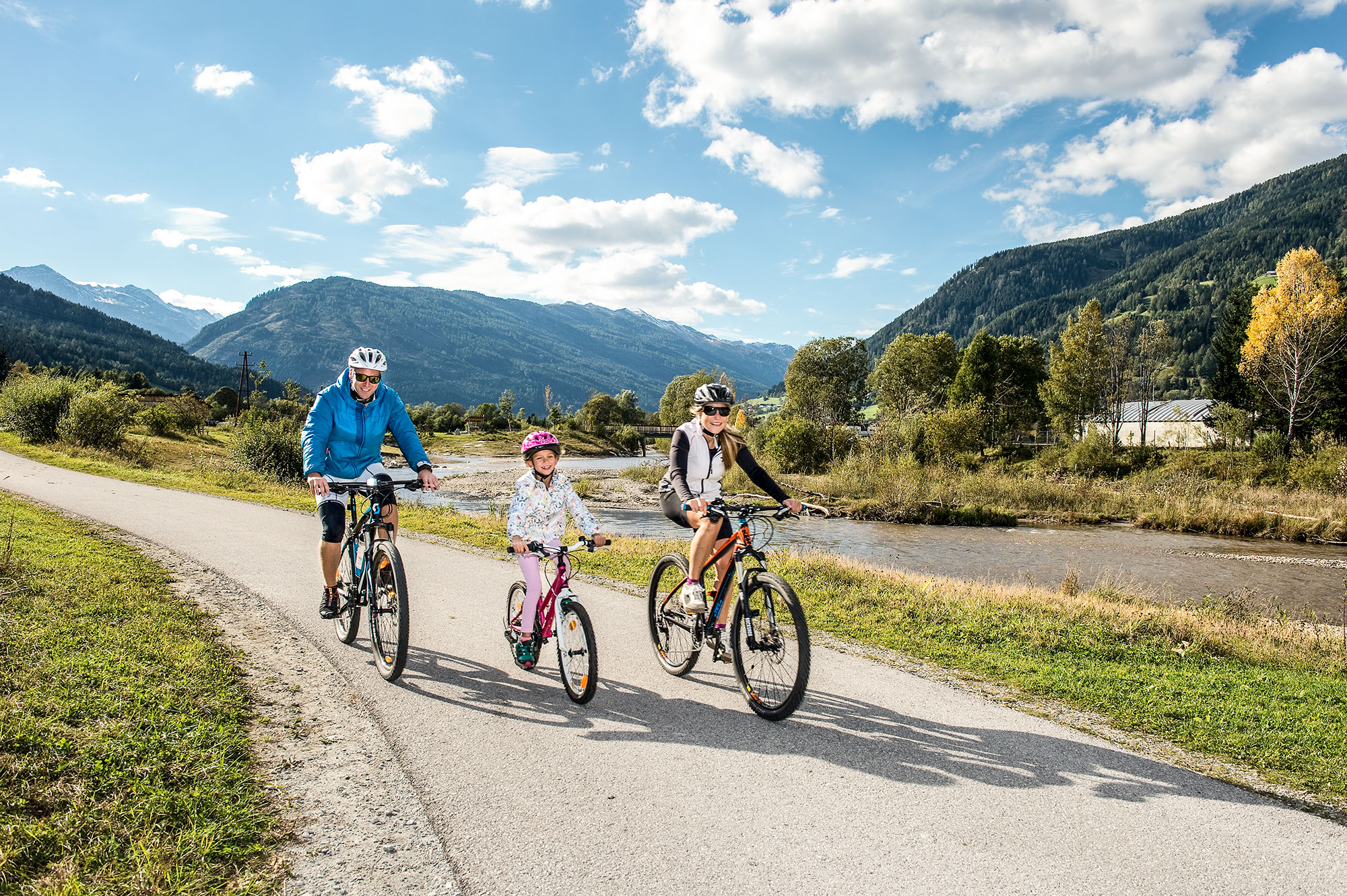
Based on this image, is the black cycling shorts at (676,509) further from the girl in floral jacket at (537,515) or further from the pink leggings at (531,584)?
the pink leggings at (531,584)

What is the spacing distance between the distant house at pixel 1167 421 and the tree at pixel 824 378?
78.0 ft

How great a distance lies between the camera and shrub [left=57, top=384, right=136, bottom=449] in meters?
31.7

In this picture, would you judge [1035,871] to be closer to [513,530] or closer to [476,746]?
[476,746]

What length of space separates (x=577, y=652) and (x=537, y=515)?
106 centimetres

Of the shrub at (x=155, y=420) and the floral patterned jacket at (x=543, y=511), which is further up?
the shrub at (x=155, y=420)

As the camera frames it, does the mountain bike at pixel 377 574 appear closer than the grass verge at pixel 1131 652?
No

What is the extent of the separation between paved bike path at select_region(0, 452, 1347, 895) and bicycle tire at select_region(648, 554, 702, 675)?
0.18 metres

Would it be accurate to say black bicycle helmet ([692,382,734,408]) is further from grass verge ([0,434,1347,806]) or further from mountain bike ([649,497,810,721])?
grass verge ([0,434,1347,806])

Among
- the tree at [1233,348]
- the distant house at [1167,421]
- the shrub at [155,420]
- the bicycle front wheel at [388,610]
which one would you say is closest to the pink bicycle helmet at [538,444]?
the bicycle front wheel at [388,610]

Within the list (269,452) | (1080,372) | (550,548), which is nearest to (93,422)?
(269,452)

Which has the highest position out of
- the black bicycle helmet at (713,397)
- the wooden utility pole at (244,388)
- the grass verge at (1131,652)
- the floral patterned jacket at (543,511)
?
the wooden utility pole at (244,388)

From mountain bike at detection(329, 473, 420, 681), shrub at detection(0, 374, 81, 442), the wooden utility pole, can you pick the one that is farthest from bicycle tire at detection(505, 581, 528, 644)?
the wooden utility pole

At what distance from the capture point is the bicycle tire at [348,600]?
5.99m

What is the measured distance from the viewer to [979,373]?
2537 inches
